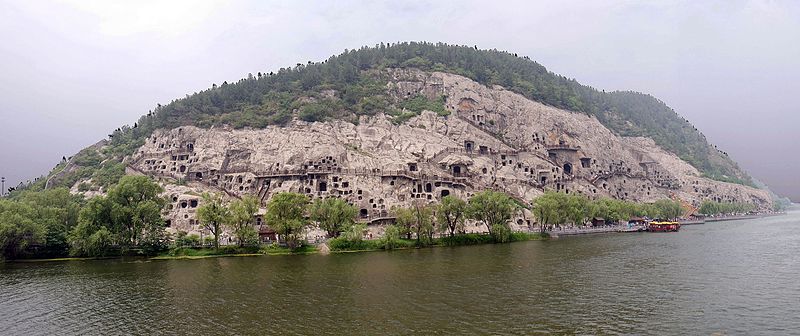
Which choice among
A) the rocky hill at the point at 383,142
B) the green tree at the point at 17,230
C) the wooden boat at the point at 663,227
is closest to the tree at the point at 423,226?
the rocky hill at the point at 383,142

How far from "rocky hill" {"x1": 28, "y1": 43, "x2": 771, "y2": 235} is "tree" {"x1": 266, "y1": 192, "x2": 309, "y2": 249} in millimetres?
30523

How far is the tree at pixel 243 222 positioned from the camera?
82.4 metres

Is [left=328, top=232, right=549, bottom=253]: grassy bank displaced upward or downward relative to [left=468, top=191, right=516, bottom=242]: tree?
downward

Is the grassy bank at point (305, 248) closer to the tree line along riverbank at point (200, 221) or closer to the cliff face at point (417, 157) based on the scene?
the tree line along riverbank at point (200, 221)

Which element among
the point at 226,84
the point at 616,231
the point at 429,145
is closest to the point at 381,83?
the point at 429,145

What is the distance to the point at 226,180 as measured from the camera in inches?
4931

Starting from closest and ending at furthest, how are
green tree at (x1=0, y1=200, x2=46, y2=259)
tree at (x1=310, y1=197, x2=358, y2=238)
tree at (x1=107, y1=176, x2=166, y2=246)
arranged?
green tree at (x1=0, y1=200, x2=46, y2=259) → tree at (x1=107, y1=176, x2=166, y2=246) → tree at (x1=310, y1=197, x2=358, y2=238)

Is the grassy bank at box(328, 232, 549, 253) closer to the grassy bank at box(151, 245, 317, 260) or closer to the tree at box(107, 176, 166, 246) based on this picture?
the grassy bank at box(151, 245, 317, 260)

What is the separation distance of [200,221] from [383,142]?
61.0 m

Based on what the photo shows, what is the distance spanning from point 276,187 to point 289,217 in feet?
129

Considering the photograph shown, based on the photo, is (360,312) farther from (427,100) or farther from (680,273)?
(427,100)

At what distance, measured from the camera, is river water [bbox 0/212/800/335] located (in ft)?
110

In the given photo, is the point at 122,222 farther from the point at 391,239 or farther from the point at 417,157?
the point at 417,157

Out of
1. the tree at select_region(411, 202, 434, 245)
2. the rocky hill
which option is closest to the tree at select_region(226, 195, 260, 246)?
the tree at select_region(411, 202, 434, 245)
